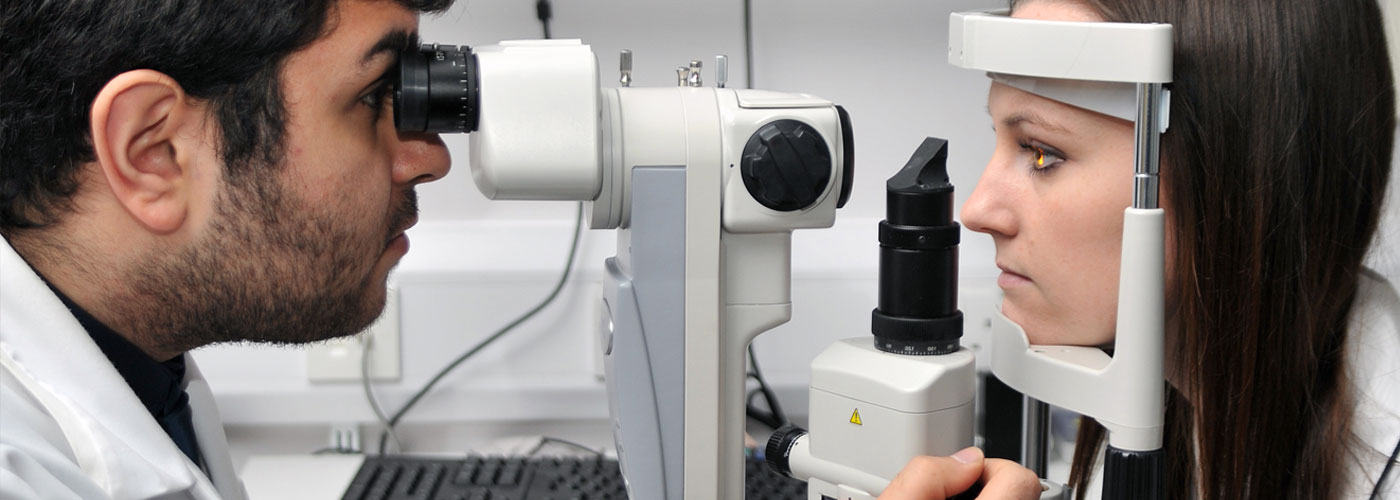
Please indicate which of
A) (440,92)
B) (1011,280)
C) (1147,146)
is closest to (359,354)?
(440,92)

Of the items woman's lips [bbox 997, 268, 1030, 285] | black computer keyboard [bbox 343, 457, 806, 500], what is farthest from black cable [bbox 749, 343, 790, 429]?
woman's lips [bbox 997, 268, 1030, 285]

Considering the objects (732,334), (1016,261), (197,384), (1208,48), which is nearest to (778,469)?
(732,334)

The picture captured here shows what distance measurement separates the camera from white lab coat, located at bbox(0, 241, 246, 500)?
0.74 meters

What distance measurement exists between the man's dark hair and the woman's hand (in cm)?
49

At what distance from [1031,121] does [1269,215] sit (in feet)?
0.57

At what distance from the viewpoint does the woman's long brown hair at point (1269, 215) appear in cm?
79

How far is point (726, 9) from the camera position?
4.60 ft

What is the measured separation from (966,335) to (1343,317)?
519 millimetres

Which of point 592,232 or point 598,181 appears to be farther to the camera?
point 592,232

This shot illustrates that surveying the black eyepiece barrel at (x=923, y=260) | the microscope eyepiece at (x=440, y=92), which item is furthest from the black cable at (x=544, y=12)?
the black eyepiece barrel at (x=923, y=260)

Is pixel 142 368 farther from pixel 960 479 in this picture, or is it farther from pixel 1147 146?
pixel 1147 146

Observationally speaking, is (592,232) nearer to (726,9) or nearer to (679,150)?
(726,9)

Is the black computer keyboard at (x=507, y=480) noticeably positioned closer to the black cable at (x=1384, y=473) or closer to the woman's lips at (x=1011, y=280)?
the woman's lips at (x=1011, y=280)

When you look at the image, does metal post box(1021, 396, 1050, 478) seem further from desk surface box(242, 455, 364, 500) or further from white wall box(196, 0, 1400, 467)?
desk surface box(242, 455, 364, 500)
